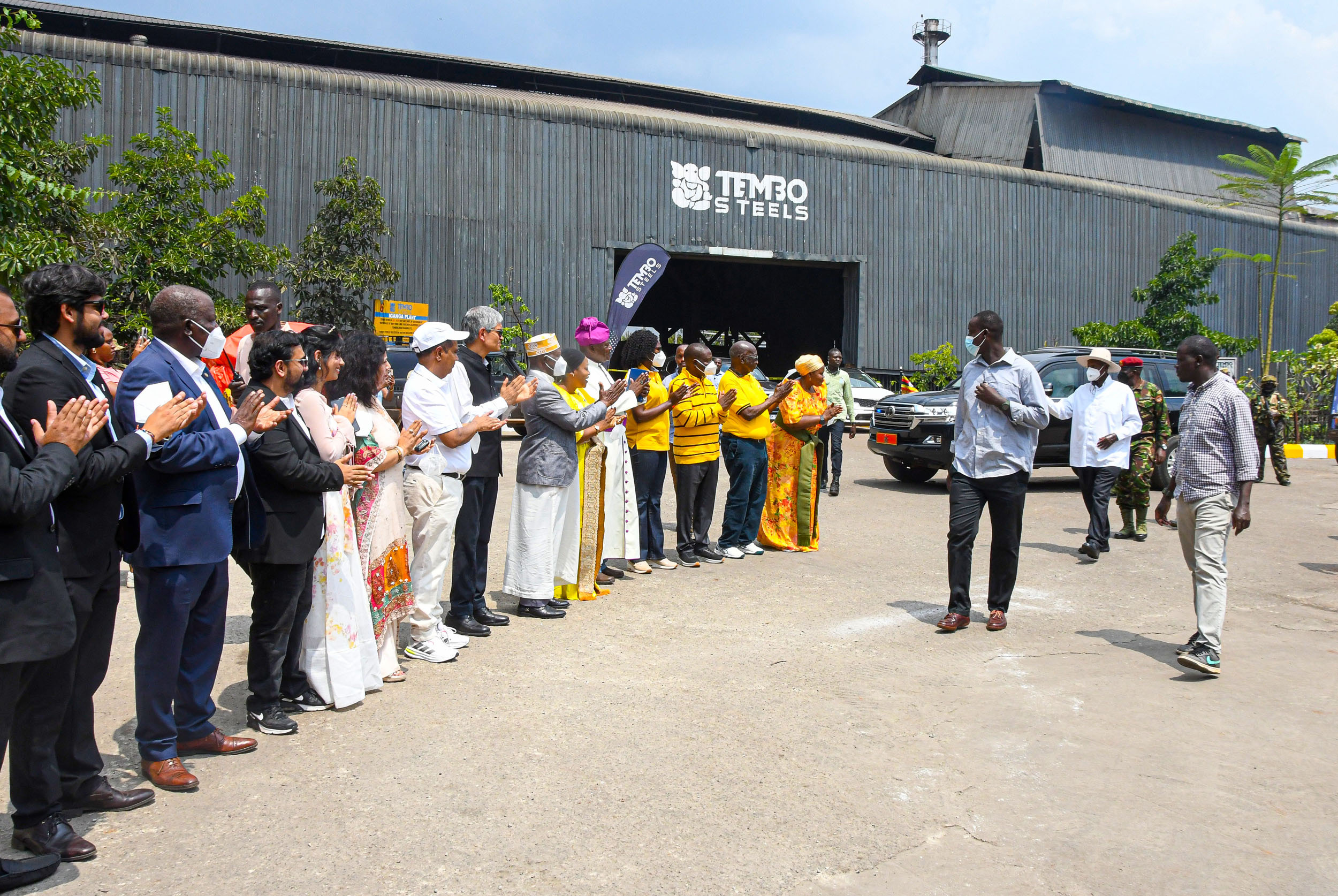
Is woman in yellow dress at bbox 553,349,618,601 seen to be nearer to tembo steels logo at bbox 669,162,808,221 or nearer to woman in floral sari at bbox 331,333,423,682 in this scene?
woman in floral sari at bbox 331,333,423,682

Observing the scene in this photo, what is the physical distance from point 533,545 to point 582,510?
27.2 inches

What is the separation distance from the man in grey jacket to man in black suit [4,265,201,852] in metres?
3.13

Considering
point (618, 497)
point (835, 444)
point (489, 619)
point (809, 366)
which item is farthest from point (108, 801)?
point (835, 444)

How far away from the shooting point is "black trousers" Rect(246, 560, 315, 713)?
15.0 feet

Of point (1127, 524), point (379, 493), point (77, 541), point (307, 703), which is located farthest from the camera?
point (1127, 524)

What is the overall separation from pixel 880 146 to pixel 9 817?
32076 mm

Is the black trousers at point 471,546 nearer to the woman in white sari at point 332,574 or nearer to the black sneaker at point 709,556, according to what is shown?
the woman in white sari at point 332,574

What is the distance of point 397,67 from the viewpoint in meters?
29.2

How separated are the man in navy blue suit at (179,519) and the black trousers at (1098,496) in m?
7.77

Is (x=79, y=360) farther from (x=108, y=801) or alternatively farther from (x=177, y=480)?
(x=108, y=801)

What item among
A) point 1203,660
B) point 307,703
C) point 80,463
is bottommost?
point 307,703

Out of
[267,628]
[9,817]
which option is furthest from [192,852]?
[267,628]

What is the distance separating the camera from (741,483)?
30.2 ft

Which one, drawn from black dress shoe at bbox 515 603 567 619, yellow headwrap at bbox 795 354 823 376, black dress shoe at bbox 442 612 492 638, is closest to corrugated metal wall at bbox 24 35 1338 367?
yellow headwrap at bbox 795 354 823 376
